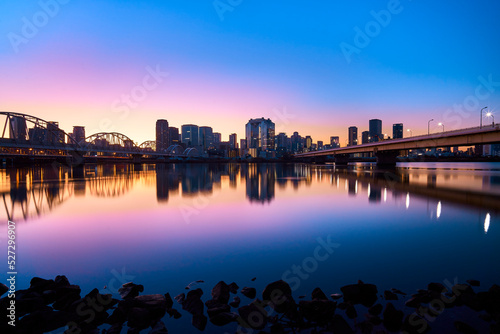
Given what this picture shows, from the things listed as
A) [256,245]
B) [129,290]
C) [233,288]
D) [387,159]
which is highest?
[387,159]

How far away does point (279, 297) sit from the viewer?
7152 mm

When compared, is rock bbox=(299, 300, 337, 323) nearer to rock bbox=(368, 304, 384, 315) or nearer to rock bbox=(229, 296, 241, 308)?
rock bbox=(368, 304, 384, 315)

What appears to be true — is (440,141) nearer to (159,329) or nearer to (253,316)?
(253,316)

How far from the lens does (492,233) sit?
1382 centimetres

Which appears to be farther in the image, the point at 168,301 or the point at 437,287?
the point at 437,287

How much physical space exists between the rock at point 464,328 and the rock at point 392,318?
3.78 feet

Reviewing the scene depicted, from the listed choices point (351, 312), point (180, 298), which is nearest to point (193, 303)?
point (180, 298)

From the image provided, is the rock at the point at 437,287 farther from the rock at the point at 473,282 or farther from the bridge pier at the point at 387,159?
the bridge pier at the point at 387,159

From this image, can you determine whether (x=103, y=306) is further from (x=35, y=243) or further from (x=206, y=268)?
(x=35, y=243)

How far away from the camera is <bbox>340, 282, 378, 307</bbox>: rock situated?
23.1 ft

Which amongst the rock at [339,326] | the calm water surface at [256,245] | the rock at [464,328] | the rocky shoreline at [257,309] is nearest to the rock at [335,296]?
the rocky shoreline at [257,309]

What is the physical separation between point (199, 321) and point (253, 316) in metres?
1.34

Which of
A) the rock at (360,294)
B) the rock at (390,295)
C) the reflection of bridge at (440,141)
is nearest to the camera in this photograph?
the rock at (360,294)

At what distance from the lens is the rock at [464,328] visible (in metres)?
5.84
